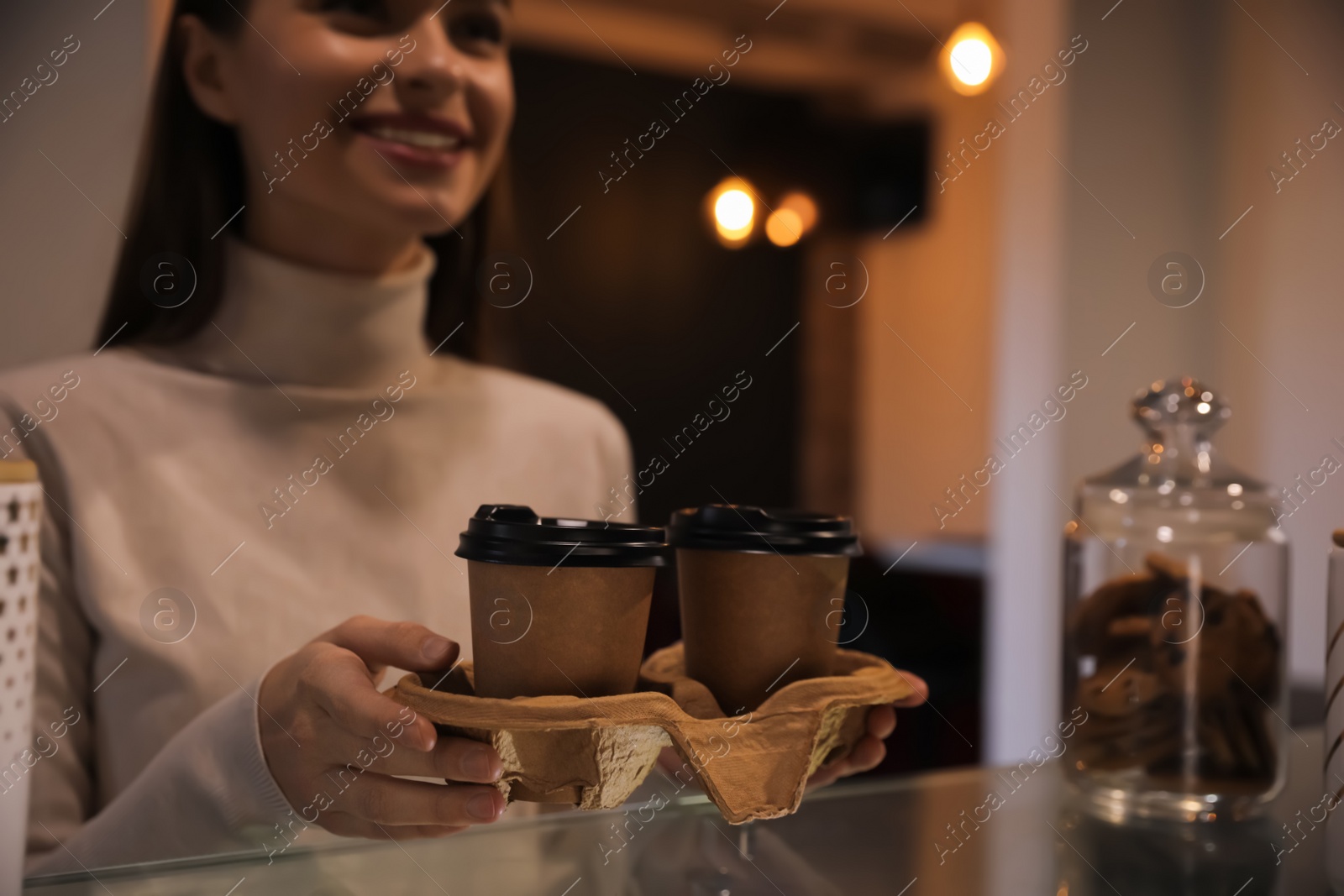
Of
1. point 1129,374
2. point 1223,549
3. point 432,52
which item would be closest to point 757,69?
point 1129,374

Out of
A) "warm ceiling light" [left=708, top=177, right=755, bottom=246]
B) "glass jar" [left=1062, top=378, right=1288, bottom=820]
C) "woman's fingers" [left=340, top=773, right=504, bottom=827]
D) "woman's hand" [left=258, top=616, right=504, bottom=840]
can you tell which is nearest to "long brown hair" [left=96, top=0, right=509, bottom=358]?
"woman's hand" [left=258, top=616, right=504, bottom=840]

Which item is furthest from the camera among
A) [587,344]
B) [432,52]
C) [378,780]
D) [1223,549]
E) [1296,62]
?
[587,344]

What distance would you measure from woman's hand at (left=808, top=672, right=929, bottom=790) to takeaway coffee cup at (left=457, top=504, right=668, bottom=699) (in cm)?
18

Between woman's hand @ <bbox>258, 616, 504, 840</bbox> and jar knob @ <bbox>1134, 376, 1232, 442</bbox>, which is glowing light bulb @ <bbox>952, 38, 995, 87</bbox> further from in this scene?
woman's hand @ <bbox>258, 616, 504, 840</bbox>

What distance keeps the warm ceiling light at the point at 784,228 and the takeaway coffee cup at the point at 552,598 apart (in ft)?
6.13

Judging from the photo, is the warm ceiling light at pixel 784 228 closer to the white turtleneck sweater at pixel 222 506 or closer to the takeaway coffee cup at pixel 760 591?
the white turtleneck sweater at pixel 222 506

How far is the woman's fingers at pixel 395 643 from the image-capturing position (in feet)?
1.90

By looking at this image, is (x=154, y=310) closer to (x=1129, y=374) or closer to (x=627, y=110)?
(x=627, y=110)

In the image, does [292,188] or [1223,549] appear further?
[292,188]

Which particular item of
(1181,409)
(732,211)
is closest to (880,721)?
(1181,409)

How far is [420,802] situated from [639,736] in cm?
13

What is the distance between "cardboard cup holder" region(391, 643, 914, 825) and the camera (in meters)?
0.52

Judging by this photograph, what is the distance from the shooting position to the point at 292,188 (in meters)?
1.07

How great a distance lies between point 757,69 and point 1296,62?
110cm
